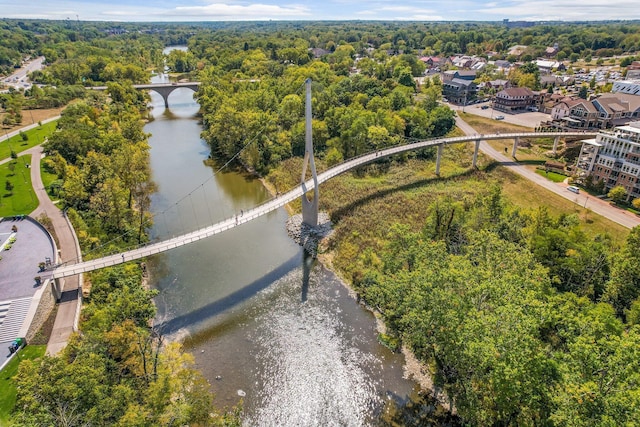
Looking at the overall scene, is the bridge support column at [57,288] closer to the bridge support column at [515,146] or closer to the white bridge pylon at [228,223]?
the white bridge pylon at [228,223]

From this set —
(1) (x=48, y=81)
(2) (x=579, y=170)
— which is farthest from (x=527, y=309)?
(1) (x=48, y=81)

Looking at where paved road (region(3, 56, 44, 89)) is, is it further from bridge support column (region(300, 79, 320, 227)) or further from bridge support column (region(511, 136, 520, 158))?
bridge support column (region(511, 136, 520, 158))

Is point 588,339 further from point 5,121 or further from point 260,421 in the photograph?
point 5,121

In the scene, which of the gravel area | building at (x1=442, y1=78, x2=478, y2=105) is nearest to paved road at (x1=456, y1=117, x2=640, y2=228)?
building at (x1=442, y1=78, x2=478, y2=105)

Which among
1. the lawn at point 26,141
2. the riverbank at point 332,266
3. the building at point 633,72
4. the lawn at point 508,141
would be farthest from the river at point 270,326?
the building at point 633,72

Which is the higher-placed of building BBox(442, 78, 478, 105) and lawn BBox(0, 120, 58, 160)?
building BBox(442, 78, 478, 105)
